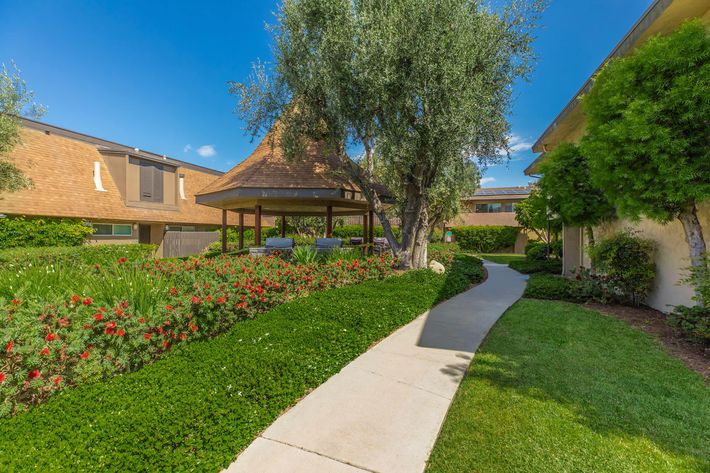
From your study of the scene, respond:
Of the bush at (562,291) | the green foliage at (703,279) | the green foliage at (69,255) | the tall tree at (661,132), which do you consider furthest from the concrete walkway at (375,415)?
the green foliage at (69,255)

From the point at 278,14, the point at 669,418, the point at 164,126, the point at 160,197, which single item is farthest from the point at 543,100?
the point at 160,197

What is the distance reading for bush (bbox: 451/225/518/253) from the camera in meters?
27.3

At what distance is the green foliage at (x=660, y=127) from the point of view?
452 centimetres

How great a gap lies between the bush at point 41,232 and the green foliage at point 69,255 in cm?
211

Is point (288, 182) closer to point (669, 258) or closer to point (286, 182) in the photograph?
point (286, 182)

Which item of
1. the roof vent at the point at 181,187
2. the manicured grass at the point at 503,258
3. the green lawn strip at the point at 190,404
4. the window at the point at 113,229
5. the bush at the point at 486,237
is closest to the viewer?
the green lawn strip at the point at 190,404

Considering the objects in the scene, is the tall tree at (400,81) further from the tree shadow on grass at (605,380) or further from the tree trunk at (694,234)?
the tree shadow on grass at (605,380)

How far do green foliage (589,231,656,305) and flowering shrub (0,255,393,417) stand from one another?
22.8 ft

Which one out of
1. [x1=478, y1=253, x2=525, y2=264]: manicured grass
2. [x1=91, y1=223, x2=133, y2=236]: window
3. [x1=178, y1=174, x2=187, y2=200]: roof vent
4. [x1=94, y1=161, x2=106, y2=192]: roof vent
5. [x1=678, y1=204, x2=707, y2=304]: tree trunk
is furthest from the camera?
[x1=178, y1=174, x2=187, y2=200]: roof vent

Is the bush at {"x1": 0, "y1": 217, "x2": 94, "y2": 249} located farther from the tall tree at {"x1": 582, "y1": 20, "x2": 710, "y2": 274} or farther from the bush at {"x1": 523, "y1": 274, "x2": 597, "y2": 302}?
the tall tree at {"x1": 582, "y1": 20, "x2": 710, "y2": 274}

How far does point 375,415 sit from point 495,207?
31.2 m

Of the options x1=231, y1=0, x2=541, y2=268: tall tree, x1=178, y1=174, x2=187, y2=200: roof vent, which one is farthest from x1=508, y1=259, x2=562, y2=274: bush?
x1=178, y1=174, x2=187, y2=200: roof vent

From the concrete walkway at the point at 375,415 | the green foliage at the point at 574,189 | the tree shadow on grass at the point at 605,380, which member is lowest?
the concrete walkway at the point at 375,415

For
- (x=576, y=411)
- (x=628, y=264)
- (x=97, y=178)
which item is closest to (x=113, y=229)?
(x=97, y=178)
